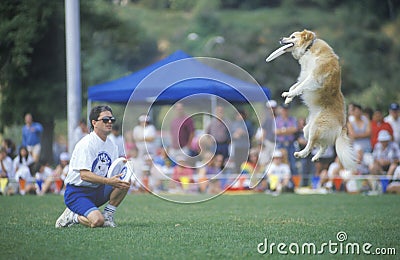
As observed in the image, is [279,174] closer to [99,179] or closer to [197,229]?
[197,229]

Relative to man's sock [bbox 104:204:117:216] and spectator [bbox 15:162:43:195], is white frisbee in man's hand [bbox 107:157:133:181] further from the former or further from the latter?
spectator [bbox 15:162:43:195]

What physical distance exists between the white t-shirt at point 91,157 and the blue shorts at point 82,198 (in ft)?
0.22

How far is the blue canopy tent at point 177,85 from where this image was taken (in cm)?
1434

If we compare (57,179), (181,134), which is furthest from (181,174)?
(57,179)

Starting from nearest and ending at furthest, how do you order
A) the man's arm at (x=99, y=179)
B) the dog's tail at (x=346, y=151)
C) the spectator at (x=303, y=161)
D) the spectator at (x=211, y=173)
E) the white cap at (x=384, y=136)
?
the man's arm at (x=99, y=179), the dog's tail at (x=346, y=151), the white cap at (x=384, y=136), the spectator at (x=211, y=173), the spectator at (x=303, y=161)

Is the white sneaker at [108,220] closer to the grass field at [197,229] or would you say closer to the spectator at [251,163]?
the grass field at [197,229]

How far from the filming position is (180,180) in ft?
49.5

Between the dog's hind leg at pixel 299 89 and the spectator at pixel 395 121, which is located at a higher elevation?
the dog's hind leg at pixel 299 89

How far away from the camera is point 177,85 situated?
585 inches

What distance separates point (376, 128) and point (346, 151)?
20.9 ft

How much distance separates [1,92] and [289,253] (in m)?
14.9

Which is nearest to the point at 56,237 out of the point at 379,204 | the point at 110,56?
the point at 379,204

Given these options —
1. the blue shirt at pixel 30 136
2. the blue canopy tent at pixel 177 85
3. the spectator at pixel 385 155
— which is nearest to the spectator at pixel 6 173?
the blue shirt at pixel 30 136

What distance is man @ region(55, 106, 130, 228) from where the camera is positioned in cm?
725
